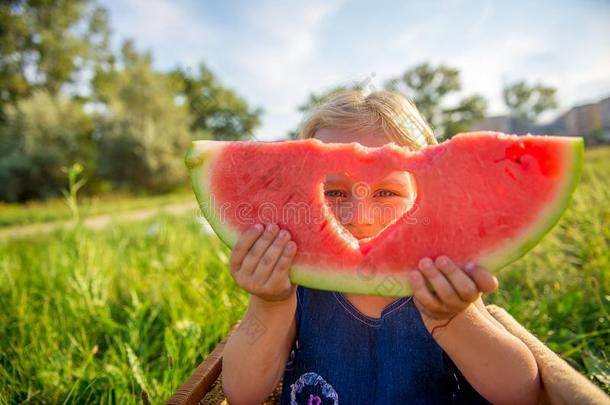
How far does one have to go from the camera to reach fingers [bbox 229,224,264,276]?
3.27 feet

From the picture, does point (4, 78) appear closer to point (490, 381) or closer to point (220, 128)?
point (220, 128)

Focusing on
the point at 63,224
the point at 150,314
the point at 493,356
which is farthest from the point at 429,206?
the point at 63,224

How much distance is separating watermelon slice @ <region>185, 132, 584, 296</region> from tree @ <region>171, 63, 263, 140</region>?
29221 mm

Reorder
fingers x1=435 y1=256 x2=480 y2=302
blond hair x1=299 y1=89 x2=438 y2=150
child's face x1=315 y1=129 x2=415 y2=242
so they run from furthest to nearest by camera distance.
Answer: blond hair x1=299 y1=89 x2=438 y2=150 → child's face x1=315 y1=129 x2=415 y2=242 → fingers x1=435 y1=256 x2=480 y2=302

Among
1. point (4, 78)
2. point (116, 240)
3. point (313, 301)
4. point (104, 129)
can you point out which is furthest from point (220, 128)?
point (313, 301)

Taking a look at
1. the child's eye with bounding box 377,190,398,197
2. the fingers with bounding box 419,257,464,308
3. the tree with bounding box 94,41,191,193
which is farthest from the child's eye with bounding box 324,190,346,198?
the tree with bounding box 94,41,191,193

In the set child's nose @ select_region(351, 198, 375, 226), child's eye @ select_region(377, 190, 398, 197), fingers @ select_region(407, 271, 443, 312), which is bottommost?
fingers @ select_region(407, 271, 443, 312)

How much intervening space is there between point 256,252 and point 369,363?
661 millimetres

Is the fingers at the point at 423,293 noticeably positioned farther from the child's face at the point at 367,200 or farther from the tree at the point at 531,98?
the tree at the point at 531,98

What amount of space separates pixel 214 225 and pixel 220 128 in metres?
32.4

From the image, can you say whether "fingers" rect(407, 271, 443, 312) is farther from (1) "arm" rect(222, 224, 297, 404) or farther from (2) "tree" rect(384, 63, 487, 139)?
(2) "tree" rect(384, 63, 487, 139)

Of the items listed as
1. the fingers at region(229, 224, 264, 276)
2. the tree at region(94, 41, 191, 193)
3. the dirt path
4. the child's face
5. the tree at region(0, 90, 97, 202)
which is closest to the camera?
the fingers at region(229, 224, 264, 276)

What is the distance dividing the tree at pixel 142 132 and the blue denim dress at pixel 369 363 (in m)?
22.0

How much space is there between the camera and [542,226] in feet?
3.13
